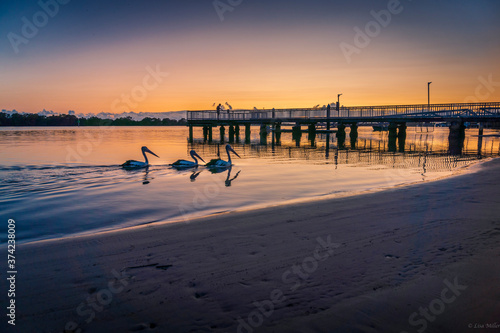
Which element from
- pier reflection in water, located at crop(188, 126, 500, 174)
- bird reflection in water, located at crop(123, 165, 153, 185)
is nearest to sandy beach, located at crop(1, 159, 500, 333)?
bird reflection in water, located at crop(123, 165, 153, 185)

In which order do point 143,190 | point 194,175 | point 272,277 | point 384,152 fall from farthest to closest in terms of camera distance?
point 384,152 → point 194,175 → point 143,190 → point 272,277

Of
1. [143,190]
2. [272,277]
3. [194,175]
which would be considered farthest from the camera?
[194,175]

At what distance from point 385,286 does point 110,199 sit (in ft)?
29.7

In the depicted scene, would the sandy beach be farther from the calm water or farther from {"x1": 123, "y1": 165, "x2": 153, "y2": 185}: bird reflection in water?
{"x1": 123, "y1": 165, "x2": 153, "y2": 185}: bird reflection in water

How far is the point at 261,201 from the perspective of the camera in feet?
32.1

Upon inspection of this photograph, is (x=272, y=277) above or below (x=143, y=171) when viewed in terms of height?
above

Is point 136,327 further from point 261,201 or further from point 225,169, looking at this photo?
point 225,169

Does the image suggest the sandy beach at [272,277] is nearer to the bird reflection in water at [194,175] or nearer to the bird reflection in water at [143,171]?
the bird reflection in water at [194,175]

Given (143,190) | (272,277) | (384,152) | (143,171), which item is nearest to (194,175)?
(143,171)

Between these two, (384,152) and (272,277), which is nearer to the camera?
(272,277)

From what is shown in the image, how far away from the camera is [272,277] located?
168 inches

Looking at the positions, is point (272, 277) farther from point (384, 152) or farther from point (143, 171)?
point (384, 152)

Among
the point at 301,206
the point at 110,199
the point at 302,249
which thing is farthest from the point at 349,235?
the point at 110,199

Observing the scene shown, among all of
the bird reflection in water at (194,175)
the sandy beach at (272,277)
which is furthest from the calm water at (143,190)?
the sandy beach at (272,277)
